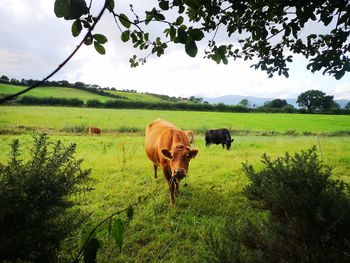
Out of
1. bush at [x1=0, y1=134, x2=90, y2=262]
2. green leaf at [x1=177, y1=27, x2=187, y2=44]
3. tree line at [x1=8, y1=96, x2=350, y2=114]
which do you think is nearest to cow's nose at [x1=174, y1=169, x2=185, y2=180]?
bush at [x1=0, y1=134, x2=90, y2=262]

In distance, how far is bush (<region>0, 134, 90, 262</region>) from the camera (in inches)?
74.7

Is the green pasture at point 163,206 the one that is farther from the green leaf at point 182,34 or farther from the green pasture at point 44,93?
the green pasture at point 44,93

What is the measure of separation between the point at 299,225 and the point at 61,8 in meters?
2.14

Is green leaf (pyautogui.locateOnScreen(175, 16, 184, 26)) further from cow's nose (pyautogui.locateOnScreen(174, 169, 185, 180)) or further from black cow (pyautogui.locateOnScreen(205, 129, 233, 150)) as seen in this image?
black cow (pyautogui.locateOnScreen(205, 129, 233, 150))

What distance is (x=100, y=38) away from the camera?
137 cm

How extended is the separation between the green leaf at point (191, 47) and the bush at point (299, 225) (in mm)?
1491

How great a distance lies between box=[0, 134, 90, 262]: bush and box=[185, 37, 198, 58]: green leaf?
4.86 feet

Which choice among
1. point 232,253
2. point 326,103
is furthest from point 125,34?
point 326,103

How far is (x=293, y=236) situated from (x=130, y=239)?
266 centimetres

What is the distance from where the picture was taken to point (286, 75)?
4.93 meters

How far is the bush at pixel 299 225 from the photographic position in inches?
78.2

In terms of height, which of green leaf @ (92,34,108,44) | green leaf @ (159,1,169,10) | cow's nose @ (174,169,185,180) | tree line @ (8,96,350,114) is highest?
green leaf @ (159,1,169,10)

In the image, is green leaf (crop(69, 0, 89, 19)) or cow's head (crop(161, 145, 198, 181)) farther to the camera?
cow's head (crop(161, 145, 198, 181))

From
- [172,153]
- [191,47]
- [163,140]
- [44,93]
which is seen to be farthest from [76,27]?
[44,93]
